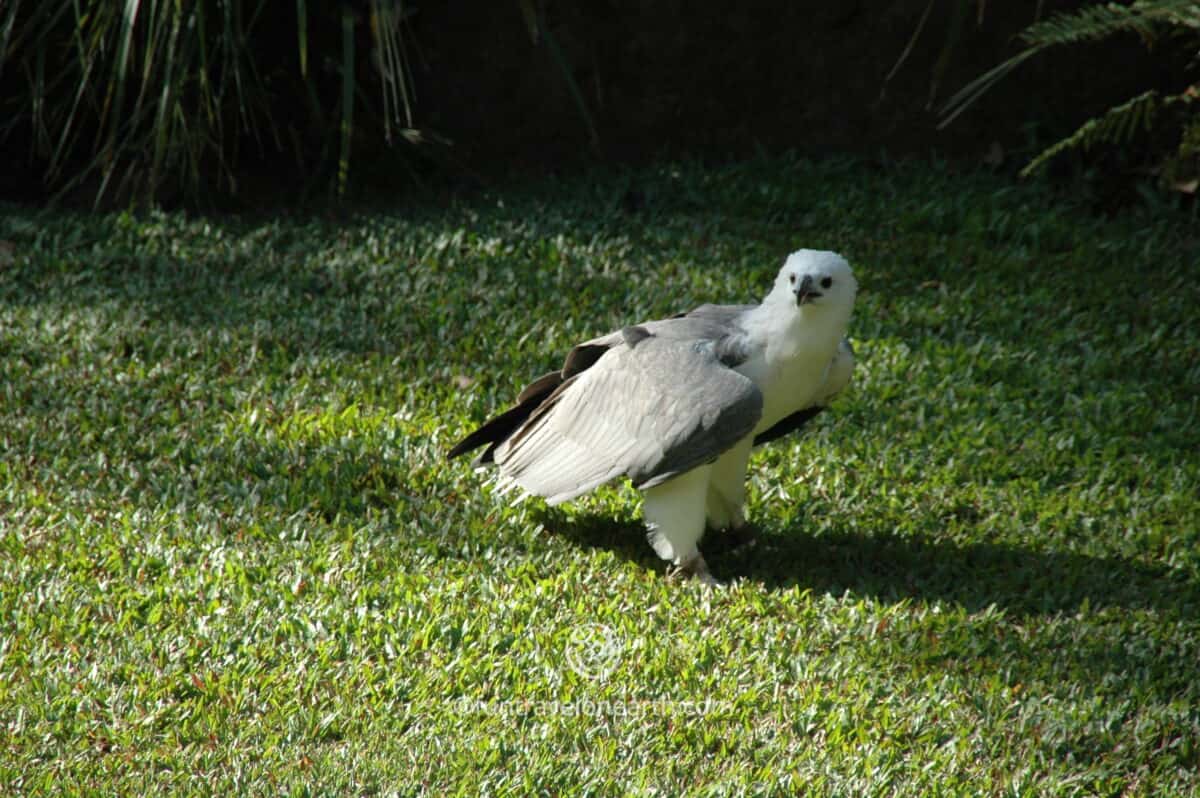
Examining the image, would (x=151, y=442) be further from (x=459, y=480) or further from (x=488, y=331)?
(x=488, y=331)

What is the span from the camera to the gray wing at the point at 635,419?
380 cm

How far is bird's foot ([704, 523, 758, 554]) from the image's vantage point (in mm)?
4387

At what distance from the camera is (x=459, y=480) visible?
15.2 feet

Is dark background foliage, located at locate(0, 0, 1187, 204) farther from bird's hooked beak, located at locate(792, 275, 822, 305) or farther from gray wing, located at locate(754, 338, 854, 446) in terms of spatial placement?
bird's hooked beak, located at locate(792, 275, 822, 305)

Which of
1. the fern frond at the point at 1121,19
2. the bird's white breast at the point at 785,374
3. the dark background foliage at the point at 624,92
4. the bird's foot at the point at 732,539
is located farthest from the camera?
the dark background foliage at the point at 624,92

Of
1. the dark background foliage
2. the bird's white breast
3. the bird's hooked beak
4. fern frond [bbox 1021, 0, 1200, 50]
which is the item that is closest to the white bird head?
the bird's hooked beak

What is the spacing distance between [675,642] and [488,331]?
2.20 metres

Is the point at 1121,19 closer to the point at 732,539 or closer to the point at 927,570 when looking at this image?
the point at 927,570

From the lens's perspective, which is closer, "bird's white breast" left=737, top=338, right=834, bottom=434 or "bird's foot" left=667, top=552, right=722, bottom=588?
"bird's white breast" left=737, top=338, right=834, bottom=434

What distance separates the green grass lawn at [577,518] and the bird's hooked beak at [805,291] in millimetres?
906

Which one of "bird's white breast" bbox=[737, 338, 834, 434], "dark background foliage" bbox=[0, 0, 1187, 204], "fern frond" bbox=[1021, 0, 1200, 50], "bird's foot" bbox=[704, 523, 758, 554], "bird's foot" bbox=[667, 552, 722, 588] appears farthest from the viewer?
"dark background foliage" bbox=[0, 0, 1187, 204]

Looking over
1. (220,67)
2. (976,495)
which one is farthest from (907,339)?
(220,67)

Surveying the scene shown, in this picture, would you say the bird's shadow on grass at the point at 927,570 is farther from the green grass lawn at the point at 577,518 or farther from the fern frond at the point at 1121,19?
the fern frond at the point at 1121,19

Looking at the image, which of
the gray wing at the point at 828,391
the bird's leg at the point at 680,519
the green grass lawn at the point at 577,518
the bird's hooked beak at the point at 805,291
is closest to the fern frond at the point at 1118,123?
the green grass lawn at the point at 577,518
